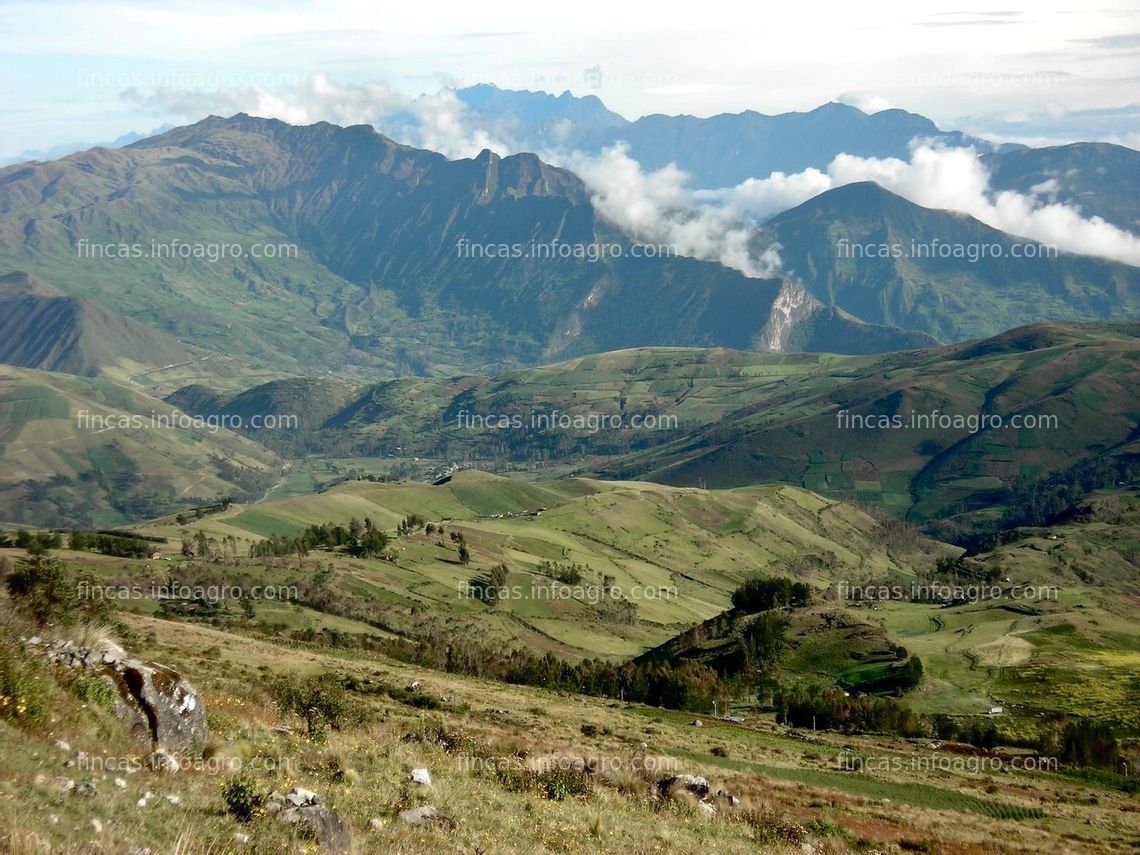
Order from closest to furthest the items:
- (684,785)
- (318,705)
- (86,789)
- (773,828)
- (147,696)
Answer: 1. (86,789)
2. (147,696)
3. (773,828)
4. (684,785)
5. (318,705)

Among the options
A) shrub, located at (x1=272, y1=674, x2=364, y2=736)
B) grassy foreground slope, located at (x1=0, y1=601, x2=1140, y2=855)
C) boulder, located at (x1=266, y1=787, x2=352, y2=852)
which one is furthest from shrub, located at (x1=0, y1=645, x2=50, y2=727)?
shrub, located at (x1=272, y1=674, x2=364, y2=736)

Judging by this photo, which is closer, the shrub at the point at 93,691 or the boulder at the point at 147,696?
the shrub at the point at 93,691

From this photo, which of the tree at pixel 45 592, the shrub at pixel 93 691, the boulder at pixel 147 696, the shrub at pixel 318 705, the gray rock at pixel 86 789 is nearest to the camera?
the gray rock at pixel 86 789

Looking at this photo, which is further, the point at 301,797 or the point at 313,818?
the point at 301,797

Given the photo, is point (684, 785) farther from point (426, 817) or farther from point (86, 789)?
point (86, 789)

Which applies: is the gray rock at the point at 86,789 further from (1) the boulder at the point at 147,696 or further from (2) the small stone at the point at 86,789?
(1) the boulder at the point at 147,696

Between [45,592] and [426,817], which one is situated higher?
[45,592]

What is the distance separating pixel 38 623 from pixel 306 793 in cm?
1003

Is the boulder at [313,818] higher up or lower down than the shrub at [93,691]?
lower down

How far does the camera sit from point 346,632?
11988cm

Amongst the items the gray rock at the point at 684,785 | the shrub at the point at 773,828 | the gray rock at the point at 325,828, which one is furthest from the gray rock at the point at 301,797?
the gray rock at the point at 684,785

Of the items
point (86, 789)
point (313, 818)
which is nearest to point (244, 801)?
point (313, 818)

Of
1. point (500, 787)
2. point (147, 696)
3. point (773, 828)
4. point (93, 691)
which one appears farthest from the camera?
point (773, 828)

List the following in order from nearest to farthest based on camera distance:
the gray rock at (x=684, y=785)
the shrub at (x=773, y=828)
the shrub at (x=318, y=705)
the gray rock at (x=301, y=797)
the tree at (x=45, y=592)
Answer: the gray rock at (x=301, y=797), the tree at (x=45, y=592), the shrub at (x=773, y=828), the gray rock at (x=684, y=785), the shrub at (x=318, y=705)
